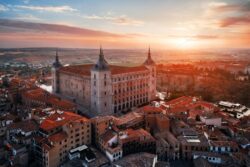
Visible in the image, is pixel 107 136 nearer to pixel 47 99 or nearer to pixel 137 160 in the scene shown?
pixel 137 160

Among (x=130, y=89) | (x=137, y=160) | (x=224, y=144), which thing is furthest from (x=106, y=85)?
(x=224, y=144)

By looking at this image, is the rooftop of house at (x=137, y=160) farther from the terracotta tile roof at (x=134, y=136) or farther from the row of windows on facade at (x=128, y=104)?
the row of windows on facade at (x=128, y=104)

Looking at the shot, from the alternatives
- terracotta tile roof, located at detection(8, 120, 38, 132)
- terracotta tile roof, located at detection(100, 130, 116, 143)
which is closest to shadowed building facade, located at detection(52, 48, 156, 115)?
terracotta tile roof, located at detection(100, 130, 116, 143)

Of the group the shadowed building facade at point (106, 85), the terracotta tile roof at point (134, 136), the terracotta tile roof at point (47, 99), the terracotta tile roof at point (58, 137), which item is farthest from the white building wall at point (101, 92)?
the terracotta tile roof at point (58, 137)

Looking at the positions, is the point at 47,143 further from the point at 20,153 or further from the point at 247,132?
the point at 247,132

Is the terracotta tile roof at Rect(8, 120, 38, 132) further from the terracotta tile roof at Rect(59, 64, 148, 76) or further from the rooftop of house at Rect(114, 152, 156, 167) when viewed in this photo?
the terracotta tile roof at Rect(59, 64, 148, 76)
